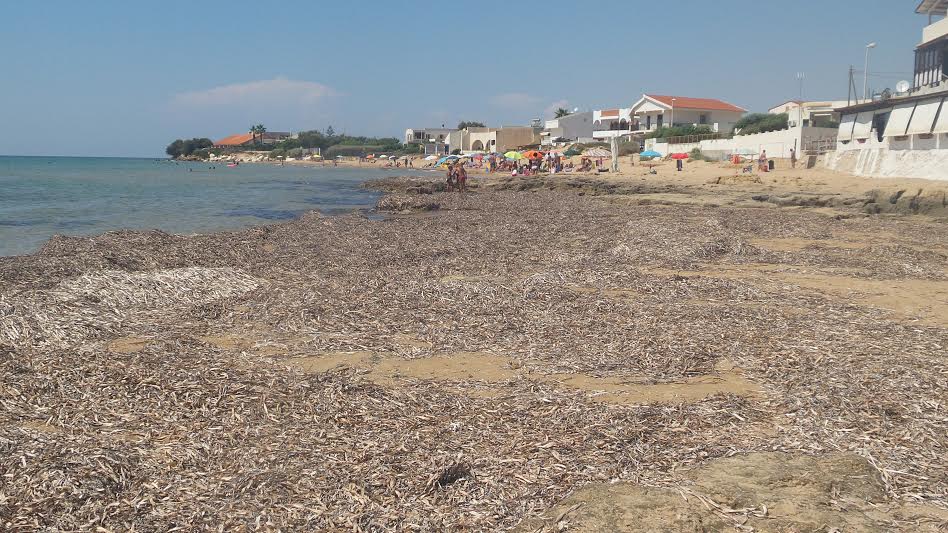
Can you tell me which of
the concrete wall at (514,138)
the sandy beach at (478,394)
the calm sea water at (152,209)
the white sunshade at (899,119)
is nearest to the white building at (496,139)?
the concrete wall at (514,138)

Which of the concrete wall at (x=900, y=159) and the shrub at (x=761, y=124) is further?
the shrub at (x=761, y=124)

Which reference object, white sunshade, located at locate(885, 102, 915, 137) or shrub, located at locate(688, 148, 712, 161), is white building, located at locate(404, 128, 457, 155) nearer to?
shrub, located at locate(688, 148, 712, 161)

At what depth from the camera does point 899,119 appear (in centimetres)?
3228

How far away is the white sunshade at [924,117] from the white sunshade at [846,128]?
7.04 m

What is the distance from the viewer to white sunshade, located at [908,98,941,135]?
29.3 meters

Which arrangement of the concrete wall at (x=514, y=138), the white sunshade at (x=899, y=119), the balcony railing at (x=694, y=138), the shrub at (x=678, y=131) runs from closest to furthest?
the white sunshade at (x=899, y=119) → the balcony railing at (x=694, y=138) → the shrub at (x=678, y=131) → the concrete wall at (x=514, y=138)

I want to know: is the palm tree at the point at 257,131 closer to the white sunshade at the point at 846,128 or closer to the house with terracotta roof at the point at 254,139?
the house with terracotta roof at the point at 254,139

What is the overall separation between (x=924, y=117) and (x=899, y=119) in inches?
91.6

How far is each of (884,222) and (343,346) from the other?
18.2 meters

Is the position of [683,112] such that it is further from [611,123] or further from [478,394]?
[478,394]

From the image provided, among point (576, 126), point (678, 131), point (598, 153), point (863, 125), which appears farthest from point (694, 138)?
point (576, 126)

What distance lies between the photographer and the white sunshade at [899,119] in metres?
31.5

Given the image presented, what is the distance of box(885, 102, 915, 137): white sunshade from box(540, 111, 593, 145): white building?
58.3 meters

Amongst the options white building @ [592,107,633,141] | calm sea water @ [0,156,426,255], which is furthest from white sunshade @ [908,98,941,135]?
white building @ [592,107,633,141]
